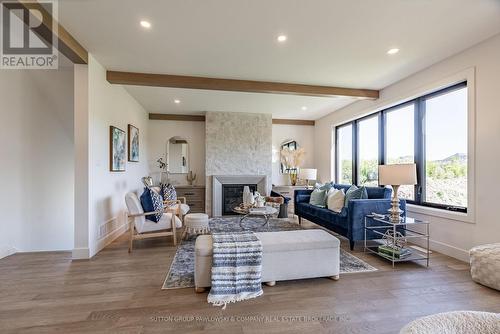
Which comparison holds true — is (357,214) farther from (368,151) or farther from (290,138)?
(290,138)

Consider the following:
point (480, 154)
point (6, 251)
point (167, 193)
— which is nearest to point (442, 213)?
point (480, 154)

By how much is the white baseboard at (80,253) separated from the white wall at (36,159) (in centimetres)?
103

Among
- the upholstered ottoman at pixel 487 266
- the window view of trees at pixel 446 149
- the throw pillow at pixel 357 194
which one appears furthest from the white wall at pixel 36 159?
the window view of trees at pixel 446 149

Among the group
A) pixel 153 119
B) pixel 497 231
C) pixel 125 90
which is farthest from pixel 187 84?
pixel 497 231

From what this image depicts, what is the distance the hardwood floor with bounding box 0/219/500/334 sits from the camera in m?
1.84

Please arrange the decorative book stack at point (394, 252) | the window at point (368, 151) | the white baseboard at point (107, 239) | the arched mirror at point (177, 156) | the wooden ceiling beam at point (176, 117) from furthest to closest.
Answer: the arched mirror at point (177, 156) → the wooden ceiling beam at point (176, 117) → the window at point (368, 151) → the white baseboard at point (107, 239) → the decorative book stack at point (394, 252)

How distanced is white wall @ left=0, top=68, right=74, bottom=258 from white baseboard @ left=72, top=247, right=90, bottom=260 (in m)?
1.03

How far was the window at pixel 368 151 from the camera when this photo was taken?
16.9 ft

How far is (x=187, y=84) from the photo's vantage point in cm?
400

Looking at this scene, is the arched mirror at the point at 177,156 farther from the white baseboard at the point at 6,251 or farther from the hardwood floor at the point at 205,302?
the hardwood floor at the point at 205,302

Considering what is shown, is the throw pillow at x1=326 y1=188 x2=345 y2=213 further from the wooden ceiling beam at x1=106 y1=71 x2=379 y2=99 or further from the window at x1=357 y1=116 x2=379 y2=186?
the wooden ceiling beam at x1=106 y1=71 x2=379 y2=99

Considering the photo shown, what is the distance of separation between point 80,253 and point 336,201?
397cm

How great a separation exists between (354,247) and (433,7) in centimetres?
314

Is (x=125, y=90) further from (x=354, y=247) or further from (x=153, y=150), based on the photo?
(x=354, y=247)
